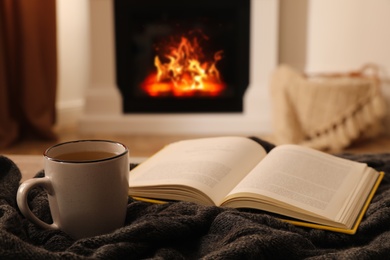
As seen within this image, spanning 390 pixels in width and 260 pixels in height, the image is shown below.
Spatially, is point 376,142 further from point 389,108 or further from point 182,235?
point 182,235

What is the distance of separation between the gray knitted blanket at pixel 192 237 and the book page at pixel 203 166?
46mm

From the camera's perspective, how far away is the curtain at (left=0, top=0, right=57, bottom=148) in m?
2.74

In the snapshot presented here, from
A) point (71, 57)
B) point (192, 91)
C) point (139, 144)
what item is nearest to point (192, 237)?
point (139, 144)

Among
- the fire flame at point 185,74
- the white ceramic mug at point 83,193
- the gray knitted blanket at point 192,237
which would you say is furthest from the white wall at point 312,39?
the white ceramic mug at point 83,193

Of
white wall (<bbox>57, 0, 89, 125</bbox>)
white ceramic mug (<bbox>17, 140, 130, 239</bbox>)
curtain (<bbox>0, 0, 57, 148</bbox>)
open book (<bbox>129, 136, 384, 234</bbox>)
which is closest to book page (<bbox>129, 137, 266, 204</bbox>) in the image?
open book (<bbox>129, 136, 384, 234</bbox>)

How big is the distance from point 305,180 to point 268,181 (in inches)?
2.4

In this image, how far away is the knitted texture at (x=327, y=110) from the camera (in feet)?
8.64

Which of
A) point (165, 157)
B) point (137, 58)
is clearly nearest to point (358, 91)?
point (137, 58)

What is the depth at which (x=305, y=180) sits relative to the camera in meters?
0.76

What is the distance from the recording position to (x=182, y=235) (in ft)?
1.97

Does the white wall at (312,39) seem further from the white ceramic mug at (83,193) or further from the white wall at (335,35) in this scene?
the white ceramic mug at (83,193)

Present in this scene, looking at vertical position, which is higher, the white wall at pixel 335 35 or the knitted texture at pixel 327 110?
the white wall at pixel 335 35

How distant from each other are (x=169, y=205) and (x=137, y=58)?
2535mm

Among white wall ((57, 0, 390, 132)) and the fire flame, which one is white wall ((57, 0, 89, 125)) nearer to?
white wall ((57, 0, 390, 132))
